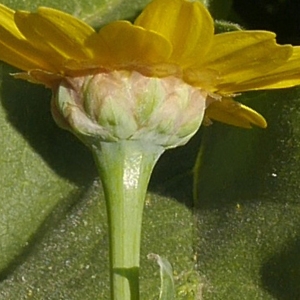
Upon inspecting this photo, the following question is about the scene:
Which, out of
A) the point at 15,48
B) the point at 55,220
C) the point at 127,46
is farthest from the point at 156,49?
the point at 55,220

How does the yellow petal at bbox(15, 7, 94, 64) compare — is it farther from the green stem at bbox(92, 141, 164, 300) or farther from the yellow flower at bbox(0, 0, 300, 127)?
the green stem at bbox(92, 141, 164, 300)

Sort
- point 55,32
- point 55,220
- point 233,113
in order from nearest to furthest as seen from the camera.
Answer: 1. point 55,32
2. point 233,113
3. point 55,220

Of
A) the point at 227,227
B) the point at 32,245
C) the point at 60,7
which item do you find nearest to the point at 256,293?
the point at 227,227

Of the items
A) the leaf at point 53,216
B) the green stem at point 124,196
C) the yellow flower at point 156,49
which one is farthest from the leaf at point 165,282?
the leaf at point 53,216

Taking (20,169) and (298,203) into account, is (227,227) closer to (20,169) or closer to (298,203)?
(298,203)

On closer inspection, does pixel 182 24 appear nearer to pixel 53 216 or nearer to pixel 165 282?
pixel 165 282

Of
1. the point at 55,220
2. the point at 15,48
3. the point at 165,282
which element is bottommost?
the point at 55,220

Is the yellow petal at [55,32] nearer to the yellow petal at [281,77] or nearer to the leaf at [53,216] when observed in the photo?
the yellow petal at [281,77]
